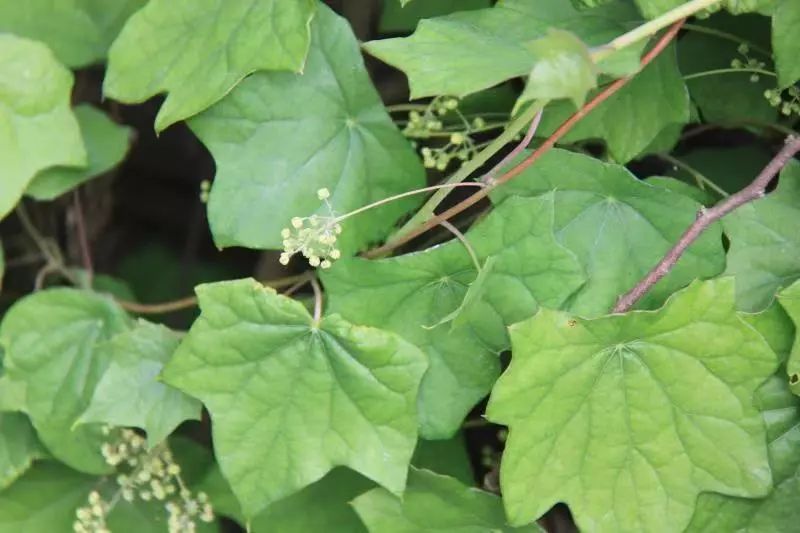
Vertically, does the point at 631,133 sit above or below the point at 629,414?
above

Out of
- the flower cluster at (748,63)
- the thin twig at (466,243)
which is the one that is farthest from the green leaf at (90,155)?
the flower cluster at (748,63)

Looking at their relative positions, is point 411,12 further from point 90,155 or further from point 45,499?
point 45,499

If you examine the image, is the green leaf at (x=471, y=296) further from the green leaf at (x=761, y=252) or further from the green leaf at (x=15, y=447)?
the green leaf at (x=15, y=447)

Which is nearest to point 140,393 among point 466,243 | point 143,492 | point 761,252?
point 143,492

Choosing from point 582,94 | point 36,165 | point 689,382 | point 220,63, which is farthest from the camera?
point 36,165

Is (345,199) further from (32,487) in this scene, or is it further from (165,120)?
(32,487)

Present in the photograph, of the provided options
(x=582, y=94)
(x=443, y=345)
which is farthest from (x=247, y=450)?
(x=582, y=94)

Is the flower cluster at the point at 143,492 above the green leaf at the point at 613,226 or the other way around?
the other way around

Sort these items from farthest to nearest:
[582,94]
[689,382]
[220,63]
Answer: [220,63] → [689,382] → [582,94]
